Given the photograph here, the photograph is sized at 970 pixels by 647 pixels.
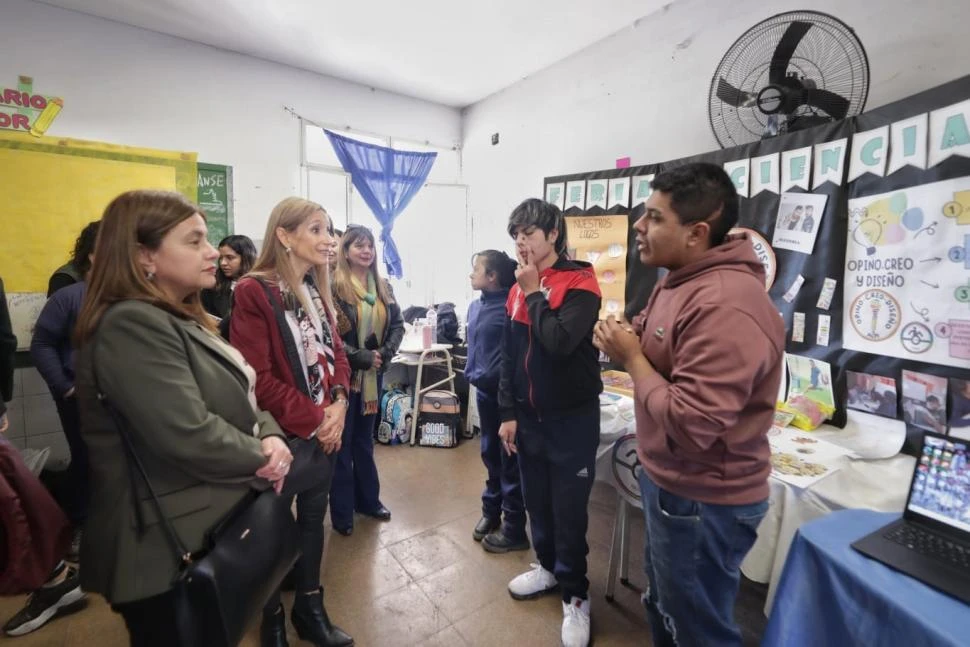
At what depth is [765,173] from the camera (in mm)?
2018

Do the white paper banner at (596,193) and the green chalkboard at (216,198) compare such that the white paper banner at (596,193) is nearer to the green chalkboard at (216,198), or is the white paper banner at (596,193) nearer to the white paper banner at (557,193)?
the white paper banner at (557,193)

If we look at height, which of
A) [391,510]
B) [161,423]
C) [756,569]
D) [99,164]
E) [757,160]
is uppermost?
[99,164]

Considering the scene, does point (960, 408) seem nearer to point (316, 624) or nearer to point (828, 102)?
point (828, 102)

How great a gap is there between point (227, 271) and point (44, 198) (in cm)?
140

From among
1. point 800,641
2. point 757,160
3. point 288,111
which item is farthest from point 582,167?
point 800,641

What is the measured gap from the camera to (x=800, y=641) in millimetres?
1023

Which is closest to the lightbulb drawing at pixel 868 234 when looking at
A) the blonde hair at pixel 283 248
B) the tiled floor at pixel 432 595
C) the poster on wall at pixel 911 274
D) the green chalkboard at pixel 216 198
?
the poster on wall at pixel 911 274

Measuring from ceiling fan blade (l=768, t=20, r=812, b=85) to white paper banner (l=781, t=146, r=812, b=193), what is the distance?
30cm

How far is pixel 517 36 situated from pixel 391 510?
3.05m

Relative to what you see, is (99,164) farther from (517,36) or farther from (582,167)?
(582,167)

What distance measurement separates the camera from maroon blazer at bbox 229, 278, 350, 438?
1.33m

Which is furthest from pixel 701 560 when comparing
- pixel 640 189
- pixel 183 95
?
pixel 183 95

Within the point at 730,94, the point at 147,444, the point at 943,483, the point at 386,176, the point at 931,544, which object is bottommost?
the point at 931,544

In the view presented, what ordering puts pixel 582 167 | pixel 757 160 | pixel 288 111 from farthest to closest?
pixel 288 111, pixel 582 167, pixel 757 160
